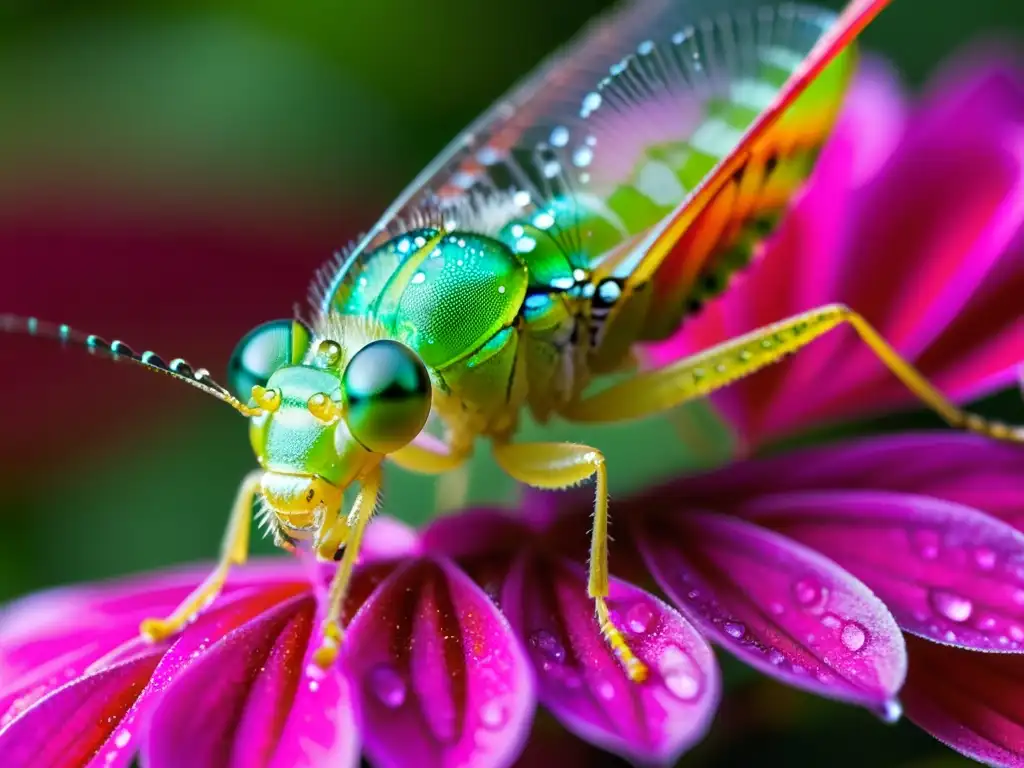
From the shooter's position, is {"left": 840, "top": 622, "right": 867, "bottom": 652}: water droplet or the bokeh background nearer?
{"left": 840, "top": 622, "right": 867, "bottom": 652}: water droplet

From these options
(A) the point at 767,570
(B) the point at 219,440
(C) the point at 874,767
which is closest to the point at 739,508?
(A) the point at 767,570

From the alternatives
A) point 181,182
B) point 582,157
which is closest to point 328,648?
point 582,157

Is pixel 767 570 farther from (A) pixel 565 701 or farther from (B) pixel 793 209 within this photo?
(B) pixel 793 209

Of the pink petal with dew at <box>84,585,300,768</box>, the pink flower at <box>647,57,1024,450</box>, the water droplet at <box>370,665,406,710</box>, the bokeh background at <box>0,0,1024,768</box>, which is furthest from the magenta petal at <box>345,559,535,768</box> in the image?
the bokeh background at <box>0,0,1024,768</box>

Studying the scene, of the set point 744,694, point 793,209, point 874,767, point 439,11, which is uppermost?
point 439,11

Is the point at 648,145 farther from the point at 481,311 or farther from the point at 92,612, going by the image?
the point at 92,612

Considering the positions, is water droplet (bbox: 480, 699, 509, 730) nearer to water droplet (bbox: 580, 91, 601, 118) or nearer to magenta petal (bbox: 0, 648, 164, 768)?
magenta petal (bbox: 0, 648, 164, 768)

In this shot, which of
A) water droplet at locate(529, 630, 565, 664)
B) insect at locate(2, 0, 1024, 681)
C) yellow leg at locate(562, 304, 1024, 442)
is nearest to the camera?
water droplet at locate(529, 630, 565, 664)

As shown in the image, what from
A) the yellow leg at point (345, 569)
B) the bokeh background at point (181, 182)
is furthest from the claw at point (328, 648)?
the bokeh background at point (181, 182)
